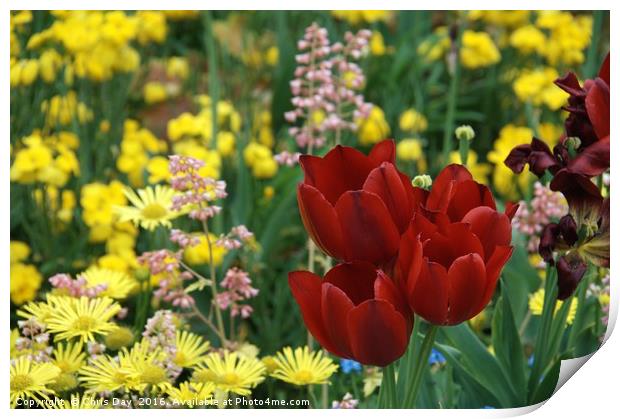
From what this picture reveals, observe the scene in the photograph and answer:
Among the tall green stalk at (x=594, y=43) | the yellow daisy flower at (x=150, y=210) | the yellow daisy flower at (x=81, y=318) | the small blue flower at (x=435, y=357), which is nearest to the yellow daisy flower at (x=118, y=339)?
the yellow daisy flower at (x=81, y=318)

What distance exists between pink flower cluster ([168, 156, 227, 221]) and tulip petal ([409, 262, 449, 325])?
0.34 m

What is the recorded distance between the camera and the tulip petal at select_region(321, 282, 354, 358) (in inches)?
26.7

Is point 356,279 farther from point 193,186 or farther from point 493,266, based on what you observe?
point 193,186

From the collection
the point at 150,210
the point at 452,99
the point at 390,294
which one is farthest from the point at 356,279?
the point at 452,99

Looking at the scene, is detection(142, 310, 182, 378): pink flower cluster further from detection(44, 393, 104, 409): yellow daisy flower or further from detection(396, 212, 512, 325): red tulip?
detection(396, 212, 512, 325): red tulip

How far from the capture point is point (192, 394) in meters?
0.97

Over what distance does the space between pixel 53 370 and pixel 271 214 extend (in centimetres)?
47

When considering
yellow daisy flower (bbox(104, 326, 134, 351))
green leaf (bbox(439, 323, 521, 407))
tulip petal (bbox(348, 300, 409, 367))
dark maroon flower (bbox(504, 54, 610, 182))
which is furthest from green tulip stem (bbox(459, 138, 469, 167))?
yellow daisy flower (bbox(104, 326, 134, 351))

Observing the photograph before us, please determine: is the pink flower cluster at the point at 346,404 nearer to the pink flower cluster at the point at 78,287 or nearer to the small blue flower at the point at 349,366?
the small blue flower at the point at 349,366

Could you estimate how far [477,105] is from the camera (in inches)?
72.1

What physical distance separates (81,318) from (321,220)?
386 mm
